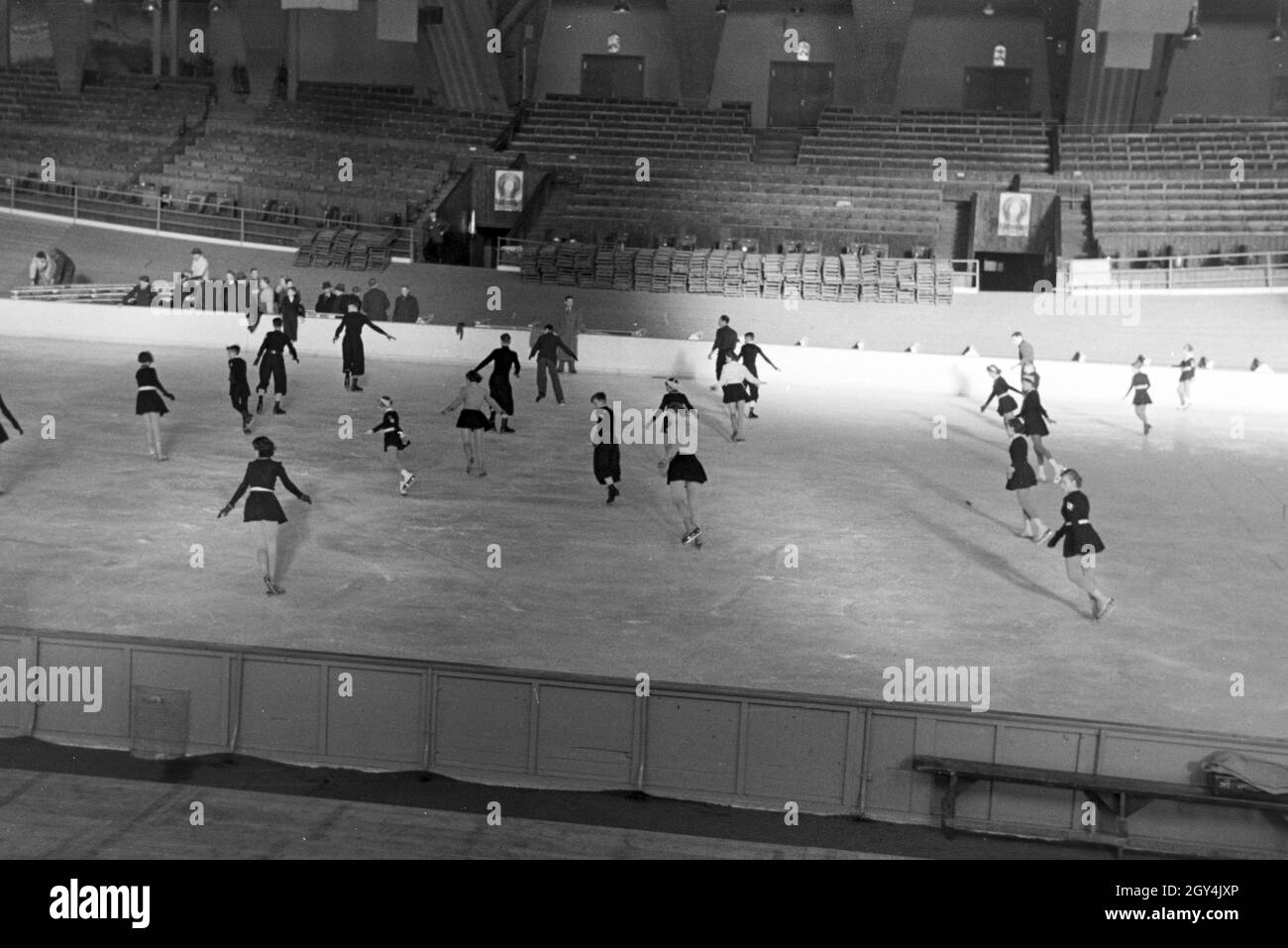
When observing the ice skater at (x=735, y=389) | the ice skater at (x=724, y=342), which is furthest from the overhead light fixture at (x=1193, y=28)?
the ice skater at (x=735, y=389)

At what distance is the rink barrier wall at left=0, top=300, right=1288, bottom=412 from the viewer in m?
25.7

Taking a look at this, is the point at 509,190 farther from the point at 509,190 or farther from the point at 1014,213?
the point at 1014,213

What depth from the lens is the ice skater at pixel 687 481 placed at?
14.6 meters

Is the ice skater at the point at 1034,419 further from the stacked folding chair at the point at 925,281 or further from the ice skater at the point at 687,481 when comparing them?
the stacked folding chair at the point at 925,281

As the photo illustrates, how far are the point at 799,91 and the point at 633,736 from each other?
34.2 meters

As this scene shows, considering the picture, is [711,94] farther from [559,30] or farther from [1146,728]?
[1146,728]

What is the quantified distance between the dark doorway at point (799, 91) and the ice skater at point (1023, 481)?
26419 mm

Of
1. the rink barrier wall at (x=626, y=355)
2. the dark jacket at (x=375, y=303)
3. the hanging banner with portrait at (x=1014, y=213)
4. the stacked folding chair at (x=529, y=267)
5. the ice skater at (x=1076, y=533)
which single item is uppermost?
the hanging banner with portrait at (x=1014, y=213)

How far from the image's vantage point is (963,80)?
40031mm

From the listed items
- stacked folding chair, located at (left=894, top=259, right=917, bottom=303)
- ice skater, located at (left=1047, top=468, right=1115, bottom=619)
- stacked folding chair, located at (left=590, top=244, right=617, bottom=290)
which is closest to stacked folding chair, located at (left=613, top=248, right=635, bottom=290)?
stacked folding chair, located at (left=590, top=244, right=617, bottom=290)

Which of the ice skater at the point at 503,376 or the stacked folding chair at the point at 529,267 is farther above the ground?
the stacked folding chair at the point at 529,267

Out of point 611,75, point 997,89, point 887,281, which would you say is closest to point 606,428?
point 887,281
